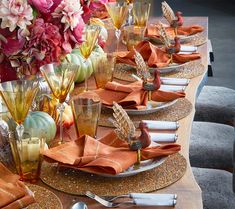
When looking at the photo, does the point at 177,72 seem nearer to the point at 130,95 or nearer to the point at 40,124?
the point at 130,95

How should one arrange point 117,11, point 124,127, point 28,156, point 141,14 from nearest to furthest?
1. point 28,156
2. point 124,127
3. point 117,11
4. point 141,14

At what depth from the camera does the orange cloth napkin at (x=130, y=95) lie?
6.27ft

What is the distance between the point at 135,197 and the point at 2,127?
436mm

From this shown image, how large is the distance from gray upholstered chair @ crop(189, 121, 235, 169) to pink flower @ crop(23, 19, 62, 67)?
2.88ft

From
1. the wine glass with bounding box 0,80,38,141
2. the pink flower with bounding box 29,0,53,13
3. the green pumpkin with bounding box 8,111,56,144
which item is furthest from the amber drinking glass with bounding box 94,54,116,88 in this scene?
the wine glass with bounding box 0,80,38,141

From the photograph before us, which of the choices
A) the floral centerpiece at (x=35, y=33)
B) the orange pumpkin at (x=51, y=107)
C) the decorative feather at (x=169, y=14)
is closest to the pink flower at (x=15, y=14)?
the floral centerpiece at (x=35, y=33)

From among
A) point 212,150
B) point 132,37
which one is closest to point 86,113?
point 212,150

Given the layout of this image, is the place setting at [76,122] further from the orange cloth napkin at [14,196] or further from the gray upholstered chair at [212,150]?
the gray upholstered chair at [212,150]

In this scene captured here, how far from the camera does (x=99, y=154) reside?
152 centimetres

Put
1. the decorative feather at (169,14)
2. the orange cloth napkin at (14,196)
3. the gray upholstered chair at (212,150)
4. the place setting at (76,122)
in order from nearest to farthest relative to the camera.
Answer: the orange cloth napkin at (14,196) < the place setting at (76,122) < the gray upholstered chair at (212,150) < the decorative feather at (169,14)

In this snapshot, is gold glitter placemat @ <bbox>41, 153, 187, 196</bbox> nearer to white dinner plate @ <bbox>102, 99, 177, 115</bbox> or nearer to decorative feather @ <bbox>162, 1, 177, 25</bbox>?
white dinner plate @ <bbox>102, 99, 177, 115</bbox>

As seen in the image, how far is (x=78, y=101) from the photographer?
168cm

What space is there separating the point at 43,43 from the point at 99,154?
Result: 0.44 meters

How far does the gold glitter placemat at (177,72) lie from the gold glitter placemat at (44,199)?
0.96 meters
